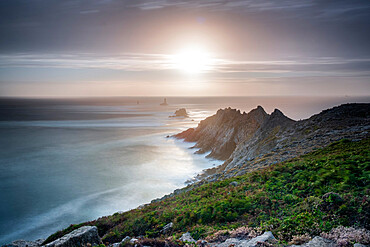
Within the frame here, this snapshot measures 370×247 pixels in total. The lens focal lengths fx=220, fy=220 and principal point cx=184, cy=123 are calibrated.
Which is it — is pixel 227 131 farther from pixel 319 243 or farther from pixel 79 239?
pixel 319 243

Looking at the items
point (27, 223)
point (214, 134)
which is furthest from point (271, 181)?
point (214, 134)

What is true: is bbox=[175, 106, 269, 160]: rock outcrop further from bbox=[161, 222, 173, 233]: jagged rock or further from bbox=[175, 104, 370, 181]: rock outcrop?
bbox=[161, 222, 173, 233]: jagged rock

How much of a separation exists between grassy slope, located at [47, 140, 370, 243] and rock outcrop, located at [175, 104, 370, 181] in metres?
7.21

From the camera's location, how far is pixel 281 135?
108 feet

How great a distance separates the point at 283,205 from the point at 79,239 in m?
10.4

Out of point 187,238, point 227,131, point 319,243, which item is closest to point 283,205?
point 319,243

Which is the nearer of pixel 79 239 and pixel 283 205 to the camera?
pixel 79 239

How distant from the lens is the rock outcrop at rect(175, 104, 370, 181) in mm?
23250

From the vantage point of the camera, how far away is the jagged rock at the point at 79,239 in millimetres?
10736

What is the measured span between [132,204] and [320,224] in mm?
30664

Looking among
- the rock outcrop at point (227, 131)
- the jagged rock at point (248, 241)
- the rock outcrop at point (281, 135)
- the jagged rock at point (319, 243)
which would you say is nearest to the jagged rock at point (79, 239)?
the jagged rock at point (248, 241)

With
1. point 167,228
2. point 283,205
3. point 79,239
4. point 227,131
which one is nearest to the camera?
point 79,239

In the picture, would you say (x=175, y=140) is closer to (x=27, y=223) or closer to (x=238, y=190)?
(x=27, y=223)

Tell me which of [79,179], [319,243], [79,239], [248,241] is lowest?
[79,179]
